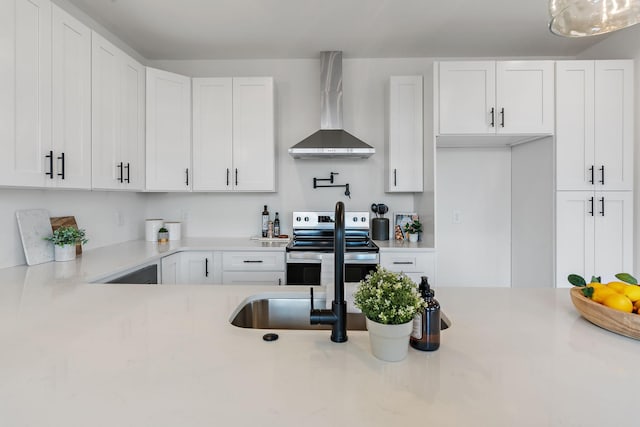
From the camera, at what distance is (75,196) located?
93.5 inches

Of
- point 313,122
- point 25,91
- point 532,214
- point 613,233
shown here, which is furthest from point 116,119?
point 613,233

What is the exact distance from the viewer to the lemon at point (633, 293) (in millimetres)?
887

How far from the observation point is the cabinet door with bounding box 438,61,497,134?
264cm

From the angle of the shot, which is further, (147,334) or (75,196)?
(75,196)

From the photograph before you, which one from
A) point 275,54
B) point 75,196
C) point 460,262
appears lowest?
point 460,262

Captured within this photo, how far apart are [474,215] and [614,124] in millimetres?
1245

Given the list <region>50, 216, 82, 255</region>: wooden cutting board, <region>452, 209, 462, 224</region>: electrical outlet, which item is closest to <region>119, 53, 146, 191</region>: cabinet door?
<region>50, 216, 82, 255</region>: wooden cutting board

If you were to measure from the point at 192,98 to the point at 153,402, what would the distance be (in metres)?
2.87

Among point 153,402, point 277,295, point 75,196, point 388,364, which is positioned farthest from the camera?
point 75,196

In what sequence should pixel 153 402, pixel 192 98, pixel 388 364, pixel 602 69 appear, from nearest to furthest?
1. pixel 153 402
2. pixel 388 364
3. pixel 602 69
4. pixel 192 98

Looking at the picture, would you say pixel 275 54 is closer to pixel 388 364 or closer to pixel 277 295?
pixel 277 295

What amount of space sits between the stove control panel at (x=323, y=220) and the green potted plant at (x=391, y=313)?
229 centimetres

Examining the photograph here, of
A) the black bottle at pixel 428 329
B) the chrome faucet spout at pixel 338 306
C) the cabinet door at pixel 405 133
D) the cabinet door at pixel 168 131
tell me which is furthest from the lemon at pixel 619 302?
the cabinet door at pixel 168 131

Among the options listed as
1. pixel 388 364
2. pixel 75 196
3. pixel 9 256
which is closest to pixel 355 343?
pixel 388 364
